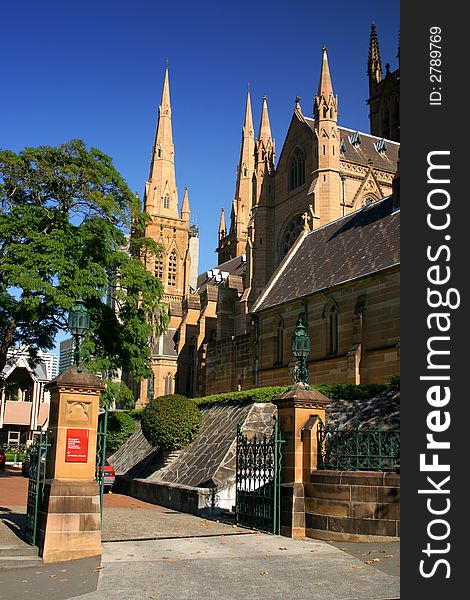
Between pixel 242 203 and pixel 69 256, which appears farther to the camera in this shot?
pixel 242 203

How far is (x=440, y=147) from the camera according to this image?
→ 8.27 meters

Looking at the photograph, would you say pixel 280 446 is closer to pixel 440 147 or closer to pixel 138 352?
pixel 440 147

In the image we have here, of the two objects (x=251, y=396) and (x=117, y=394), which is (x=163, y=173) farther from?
(x=251, y=396)

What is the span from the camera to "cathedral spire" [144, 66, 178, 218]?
264 ft

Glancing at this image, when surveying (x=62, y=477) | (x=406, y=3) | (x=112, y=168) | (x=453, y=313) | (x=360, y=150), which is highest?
(x=360, y=150)

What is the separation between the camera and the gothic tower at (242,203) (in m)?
86.2

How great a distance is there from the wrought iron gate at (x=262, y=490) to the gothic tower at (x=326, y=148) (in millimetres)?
32735

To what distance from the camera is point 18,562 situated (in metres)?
10.5

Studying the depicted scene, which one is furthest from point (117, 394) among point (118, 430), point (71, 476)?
point (71, 476)

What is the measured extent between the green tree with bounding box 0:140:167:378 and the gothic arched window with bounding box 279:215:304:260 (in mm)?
22107

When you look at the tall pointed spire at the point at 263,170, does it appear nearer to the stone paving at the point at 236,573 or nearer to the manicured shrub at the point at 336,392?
the manicured shrub at the point at 336,392

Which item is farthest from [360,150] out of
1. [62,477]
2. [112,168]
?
[62,477]

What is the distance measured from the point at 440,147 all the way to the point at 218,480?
13.1m

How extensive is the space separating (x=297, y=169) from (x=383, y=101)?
22980 millimetres
